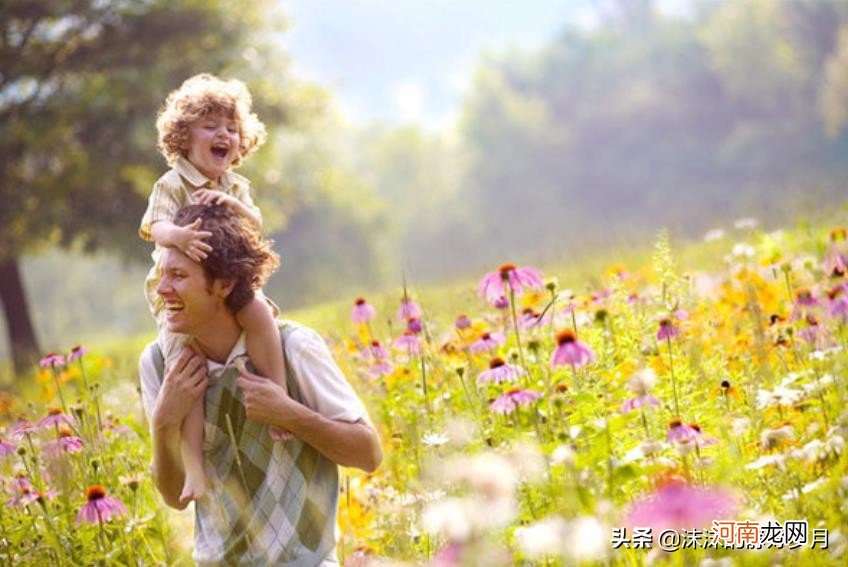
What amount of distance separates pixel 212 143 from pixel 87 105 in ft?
37.9

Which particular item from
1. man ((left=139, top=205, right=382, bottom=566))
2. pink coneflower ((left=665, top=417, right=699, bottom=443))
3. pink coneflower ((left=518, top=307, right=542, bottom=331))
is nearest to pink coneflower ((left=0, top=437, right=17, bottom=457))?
man ((left=139, top=205, right=382, bottom=566))

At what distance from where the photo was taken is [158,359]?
135 inches

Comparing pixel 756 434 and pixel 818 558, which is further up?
pixel 756 434

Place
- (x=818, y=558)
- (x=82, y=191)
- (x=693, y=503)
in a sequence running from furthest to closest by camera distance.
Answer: (x=82, y=191) < (x=818, y=558) < (x=693, y=503)

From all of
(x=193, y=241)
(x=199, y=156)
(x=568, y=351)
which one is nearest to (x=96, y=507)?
(x=193, y=241)

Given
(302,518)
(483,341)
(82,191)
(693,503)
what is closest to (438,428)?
(483,341)

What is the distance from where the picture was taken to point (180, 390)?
3.15m

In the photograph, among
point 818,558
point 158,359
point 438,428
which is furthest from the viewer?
point 438,428

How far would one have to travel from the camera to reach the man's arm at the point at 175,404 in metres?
3.16

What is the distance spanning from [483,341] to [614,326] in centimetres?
54

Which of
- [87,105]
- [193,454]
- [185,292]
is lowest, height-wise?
[193,454]

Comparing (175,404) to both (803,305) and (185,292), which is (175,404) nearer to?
(185,292)

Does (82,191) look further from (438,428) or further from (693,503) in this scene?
(693,503)

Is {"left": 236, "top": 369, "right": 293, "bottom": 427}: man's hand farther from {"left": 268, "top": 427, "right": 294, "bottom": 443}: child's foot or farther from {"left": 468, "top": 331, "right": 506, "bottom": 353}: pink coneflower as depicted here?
{"left": 468, "top": 331, "right": 506, "bottom": 353}: pink coneflower
